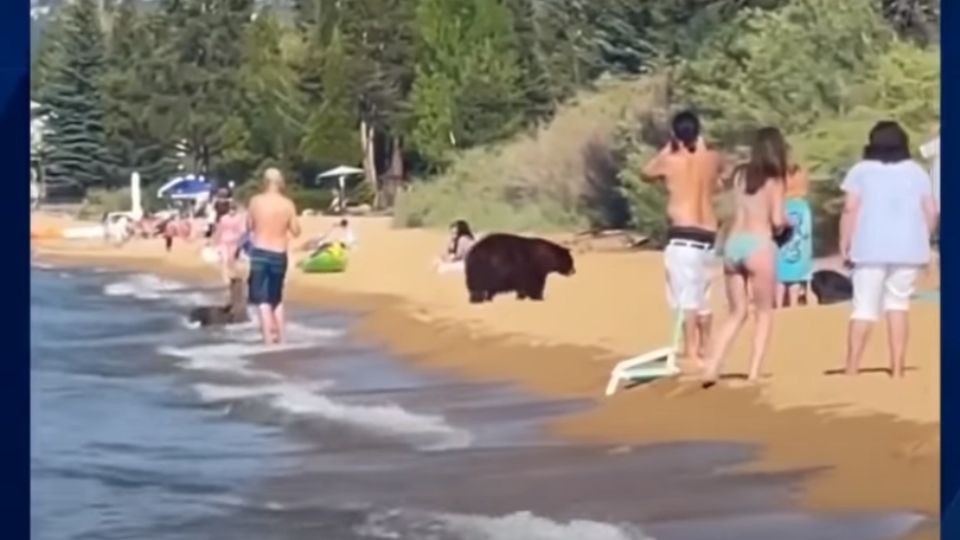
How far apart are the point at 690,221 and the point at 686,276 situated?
0.31ft

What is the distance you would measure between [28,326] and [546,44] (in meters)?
1.00

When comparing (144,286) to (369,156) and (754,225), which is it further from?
(754,225)

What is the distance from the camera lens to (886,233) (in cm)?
322

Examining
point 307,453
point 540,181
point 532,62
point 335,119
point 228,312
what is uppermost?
point 532,62

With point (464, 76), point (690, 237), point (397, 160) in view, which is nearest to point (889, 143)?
point (690, 237)

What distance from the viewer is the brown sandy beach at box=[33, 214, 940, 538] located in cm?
321

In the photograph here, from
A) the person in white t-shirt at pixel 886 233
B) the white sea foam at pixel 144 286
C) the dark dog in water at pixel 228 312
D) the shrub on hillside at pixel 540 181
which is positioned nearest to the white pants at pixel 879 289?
the person in white t-shirt at pixel 886 233

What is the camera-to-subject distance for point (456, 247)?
323 centimetres

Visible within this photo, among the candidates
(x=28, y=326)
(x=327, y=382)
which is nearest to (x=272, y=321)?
(x=327, y=382)

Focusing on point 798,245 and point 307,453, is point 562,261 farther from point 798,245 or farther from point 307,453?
point 307,453

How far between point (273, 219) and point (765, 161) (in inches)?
33.4

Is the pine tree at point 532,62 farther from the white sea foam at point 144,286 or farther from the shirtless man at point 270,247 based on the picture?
the white sea foam at point 144,286

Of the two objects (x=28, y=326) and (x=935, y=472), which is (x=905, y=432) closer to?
(x=935, y=472)

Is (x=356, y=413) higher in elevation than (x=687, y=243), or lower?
lower
